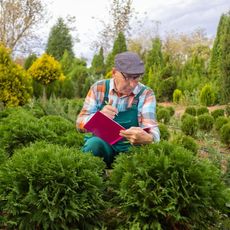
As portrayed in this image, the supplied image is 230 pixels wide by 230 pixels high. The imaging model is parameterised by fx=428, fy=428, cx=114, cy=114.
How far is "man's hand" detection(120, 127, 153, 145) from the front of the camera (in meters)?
2.70

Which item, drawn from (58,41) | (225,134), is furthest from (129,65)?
(58,41)

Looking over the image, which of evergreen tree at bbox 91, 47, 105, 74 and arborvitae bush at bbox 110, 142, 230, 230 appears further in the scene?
evergreen tree at bbox 91, 47, 105, 74

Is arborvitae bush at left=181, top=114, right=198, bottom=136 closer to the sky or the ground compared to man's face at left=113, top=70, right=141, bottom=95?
closer to the ground

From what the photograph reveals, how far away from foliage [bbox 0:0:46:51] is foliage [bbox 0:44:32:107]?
14229 millimetres

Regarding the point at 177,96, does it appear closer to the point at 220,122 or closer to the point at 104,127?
the point at 220,122

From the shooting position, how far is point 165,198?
2527 millimetres

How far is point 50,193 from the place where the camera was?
2582 mm

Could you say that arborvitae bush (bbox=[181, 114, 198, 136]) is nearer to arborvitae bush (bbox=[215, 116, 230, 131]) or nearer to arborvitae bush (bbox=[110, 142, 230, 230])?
arborvitae bush (bbox=[215, 116, 230, 131])

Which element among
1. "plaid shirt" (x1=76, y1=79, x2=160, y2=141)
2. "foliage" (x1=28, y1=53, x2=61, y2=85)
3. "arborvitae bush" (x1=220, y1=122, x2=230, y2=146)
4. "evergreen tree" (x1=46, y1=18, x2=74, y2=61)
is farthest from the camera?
"evergreen tree" (x1=46, y1=18, x2=74, y2=61)

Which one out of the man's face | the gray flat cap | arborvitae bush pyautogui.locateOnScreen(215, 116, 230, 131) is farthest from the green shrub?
the gray flat cap

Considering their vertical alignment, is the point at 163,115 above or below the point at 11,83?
below

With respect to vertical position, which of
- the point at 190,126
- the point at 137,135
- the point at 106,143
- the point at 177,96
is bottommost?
the point at 177,96

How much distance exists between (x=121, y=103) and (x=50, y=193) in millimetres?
954

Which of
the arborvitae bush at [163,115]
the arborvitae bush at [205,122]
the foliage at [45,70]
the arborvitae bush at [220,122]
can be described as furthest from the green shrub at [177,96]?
the arborvitae bush at [220,122]
